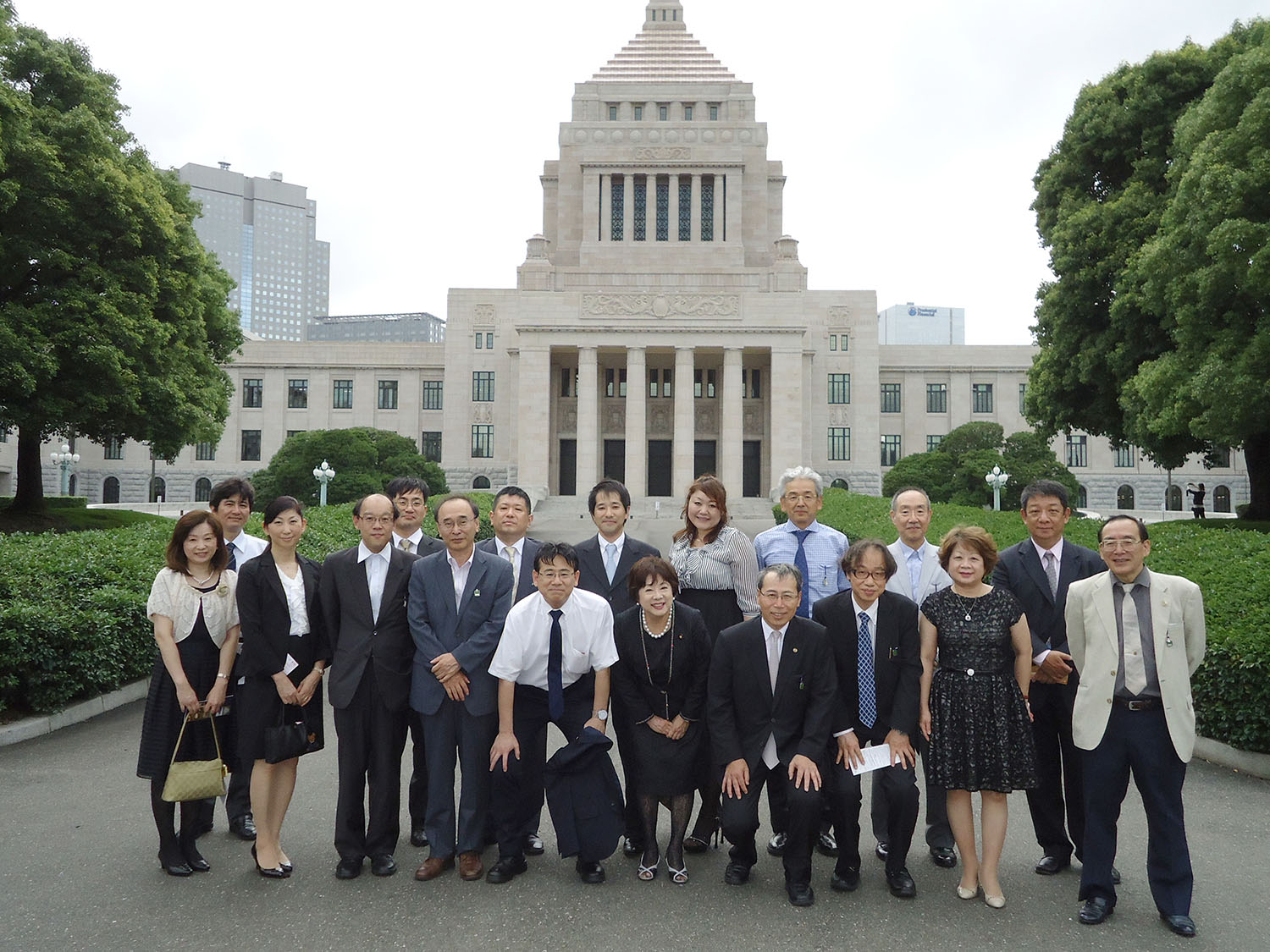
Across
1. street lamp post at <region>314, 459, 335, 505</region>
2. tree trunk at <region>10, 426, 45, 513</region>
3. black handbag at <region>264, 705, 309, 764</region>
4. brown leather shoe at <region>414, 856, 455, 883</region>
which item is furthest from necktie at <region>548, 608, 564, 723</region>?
street lamp post at <region>314, 459, 335, 505</region>

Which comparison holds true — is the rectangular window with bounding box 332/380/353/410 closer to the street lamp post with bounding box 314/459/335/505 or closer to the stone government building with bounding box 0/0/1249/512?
the stone government building with bounding box 0/0/1249/512

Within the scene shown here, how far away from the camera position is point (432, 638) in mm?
5246

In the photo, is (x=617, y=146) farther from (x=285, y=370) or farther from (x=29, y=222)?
(x=29, y=222)

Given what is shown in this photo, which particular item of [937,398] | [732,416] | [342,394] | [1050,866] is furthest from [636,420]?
[1050,866]

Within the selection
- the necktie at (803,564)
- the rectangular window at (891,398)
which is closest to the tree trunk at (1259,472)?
the necktie at (803,564)

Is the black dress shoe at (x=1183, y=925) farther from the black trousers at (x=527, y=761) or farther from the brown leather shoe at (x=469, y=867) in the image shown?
the brown leather shoe at (x=469, y=867)

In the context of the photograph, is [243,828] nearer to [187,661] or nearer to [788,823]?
[187,661]

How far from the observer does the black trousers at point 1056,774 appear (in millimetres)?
5273

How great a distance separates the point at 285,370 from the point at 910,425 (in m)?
39.8

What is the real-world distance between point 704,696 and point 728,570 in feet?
3.34

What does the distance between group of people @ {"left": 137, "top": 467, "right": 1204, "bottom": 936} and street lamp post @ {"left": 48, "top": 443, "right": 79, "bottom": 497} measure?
46.8 metres

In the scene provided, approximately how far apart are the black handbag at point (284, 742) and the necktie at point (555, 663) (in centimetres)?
146

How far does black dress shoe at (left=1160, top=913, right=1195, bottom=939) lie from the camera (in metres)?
4.45

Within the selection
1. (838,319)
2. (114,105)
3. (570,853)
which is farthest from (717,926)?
(838,319)
